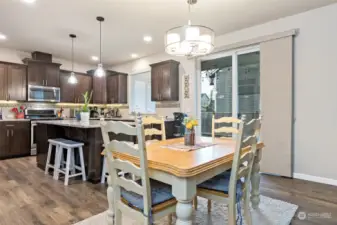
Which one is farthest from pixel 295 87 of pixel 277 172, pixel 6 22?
pixel 6 22

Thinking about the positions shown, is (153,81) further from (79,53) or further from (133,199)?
(133,199)

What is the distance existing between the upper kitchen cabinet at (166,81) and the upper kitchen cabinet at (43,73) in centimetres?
274

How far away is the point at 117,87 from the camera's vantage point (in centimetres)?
641

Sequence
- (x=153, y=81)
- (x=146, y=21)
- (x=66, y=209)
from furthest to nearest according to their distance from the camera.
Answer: (x=153, y=81)
(x=146, y=21)
(x=66, y=209)

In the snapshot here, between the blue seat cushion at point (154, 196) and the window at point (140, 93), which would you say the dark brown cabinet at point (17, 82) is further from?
the blue seat cushion at point (154, 196)

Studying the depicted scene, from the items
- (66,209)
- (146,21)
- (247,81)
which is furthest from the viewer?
(247,81)

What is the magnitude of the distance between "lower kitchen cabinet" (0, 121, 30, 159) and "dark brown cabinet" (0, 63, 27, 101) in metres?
0.67

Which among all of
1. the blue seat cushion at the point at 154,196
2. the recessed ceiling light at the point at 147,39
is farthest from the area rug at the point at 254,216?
the recessed ceiling light at the point at 147,39

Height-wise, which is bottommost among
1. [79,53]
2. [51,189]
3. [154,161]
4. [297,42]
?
[51,189]

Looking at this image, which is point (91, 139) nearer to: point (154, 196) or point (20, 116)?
point (154, 196)

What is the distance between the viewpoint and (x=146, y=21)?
368 cm

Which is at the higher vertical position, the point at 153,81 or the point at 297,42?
the point at 297,42

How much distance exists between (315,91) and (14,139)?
6228mm

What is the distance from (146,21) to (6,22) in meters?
2.50
